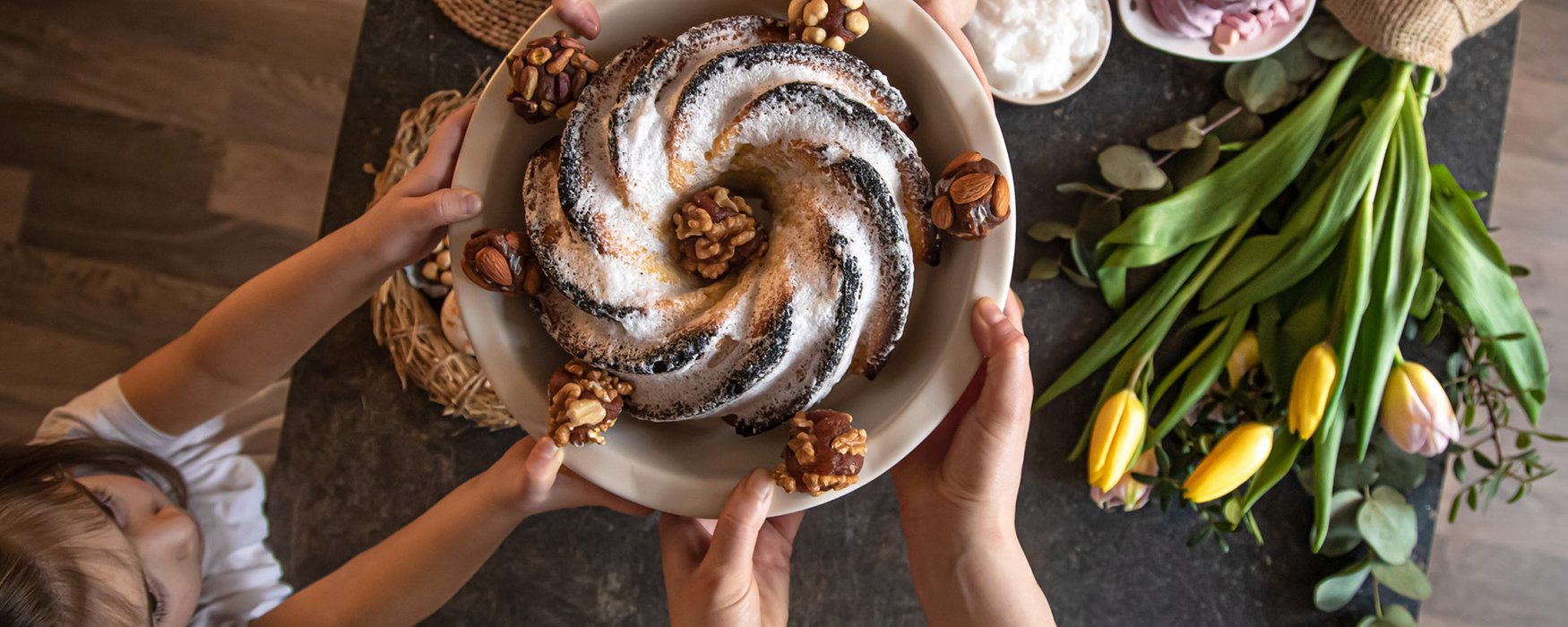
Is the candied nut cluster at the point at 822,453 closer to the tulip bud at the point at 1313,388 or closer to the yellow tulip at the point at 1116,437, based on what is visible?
the yellow tulip at the point at 1116,437

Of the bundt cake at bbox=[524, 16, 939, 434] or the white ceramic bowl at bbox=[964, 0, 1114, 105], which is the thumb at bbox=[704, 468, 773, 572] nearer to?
the bundt cake at bbox=[524, 16, 939, 434]

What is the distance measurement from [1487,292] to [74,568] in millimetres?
1480

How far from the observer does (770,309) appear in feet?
2.04

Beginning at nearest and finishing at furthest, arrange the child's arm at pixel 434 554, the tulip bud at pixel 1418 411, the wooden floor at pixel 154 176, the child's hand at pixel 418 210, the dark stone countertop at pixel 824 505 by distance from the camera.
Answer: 1. the child's hand at pixel 418 210
2. the child's arm at pixel 434 554
3. the tulip bud at pixel 1418 411
4. the dark stone countertop at pixel 824 505
5. the wooden floor at pixel 154 176

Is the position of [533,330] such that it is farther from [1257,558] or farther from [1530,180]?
[1530,180]

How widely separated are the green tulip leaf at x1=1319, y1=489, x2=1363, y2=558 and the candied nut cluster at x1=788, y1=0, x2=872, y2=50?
78cm

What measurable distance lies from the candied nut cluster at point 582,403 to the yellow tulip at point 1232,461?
25.3 inches

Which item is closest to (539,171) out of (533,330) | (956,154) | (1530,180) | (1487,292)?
(533,330)

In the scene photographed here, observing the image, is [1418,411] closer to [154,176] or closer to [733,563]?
[733,563]

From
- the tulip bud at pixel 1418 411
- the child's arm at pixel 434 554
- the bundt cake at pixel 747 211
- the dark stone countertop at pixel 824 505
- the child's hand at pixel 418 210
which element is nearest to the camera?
the bundt cake at pixel 747 211

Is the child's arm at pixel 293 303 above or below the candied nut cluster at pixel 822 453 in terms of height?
below

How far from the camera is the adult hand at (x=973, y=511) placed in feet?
2.51

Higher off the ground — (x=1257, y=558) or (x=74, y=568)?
(x=1257, y=558)

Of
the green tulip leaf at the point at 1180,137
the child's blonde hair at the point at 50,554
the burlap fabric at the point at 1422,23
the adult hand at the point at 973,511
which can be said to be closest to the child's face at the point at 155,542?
the child's blonde hair at the point at 50,554
